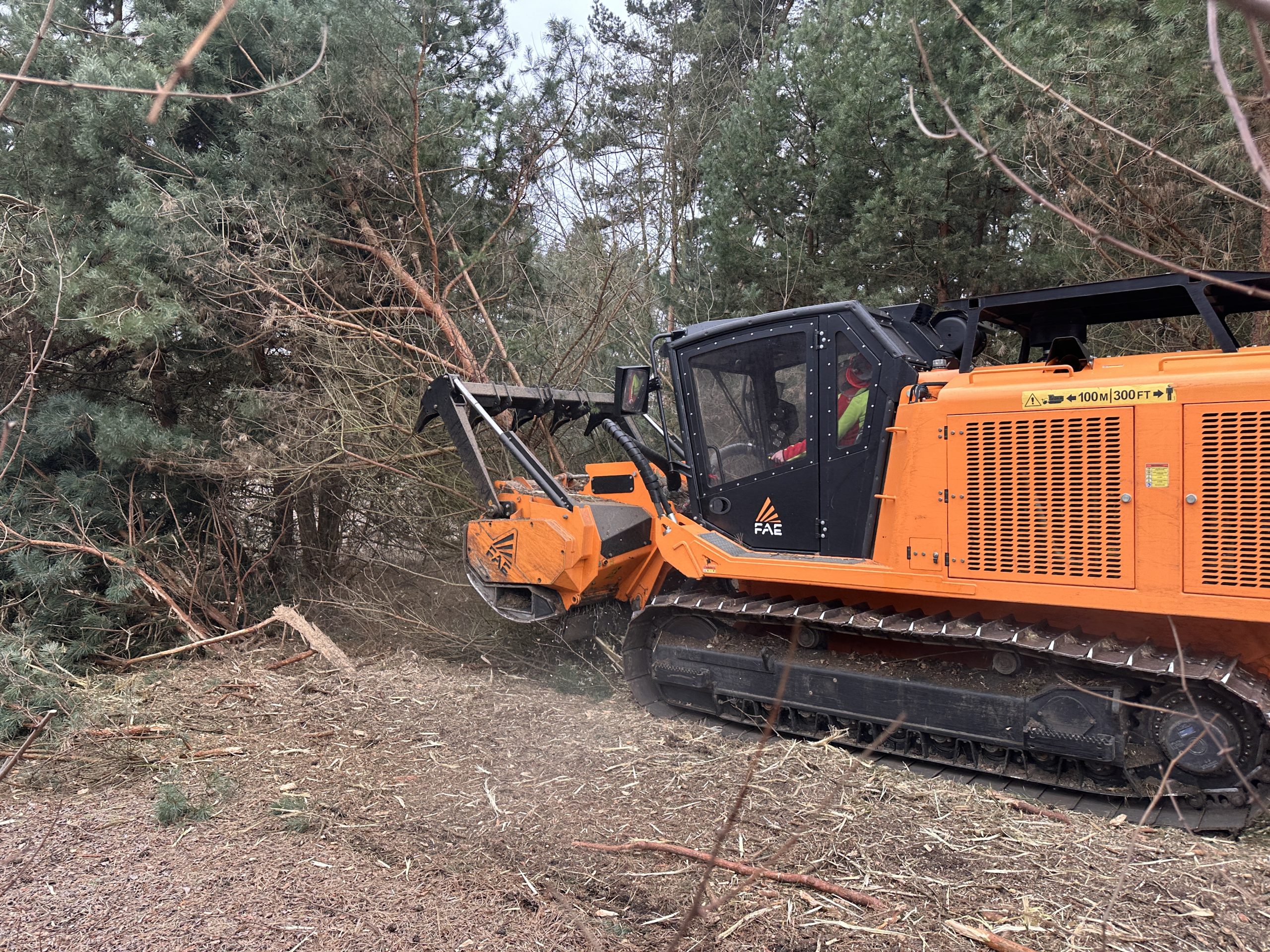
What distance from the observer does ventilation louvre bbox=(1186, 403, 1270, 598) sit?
396cm

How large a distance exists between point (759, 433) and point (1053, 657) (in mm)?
2050

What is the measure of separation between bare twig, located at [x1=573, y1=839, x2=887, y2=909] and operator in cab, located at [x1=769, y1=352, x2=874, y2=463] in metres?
2.39

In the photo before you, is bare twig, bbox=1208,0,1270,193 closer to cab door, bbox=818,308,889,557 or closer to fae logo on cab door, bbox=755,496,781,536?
cab door, bbox=818,308,889,557

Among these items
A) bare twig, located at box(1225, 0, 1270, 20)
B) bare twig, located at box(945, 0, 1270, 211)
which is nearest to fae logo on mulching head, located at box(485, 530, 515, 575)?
bare twig, located at box(945, 0, 1270, 211)

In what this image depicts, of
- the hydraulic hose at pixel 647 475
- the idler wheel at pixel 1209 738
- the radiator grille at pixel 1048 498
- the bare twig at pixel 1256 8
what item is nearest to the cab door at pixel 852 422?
the radiator grille at pixel 1048 498

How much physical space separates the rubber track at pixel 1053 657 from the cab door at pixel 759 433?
1.53 ft

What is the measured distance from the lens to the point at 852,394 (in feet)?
17.1

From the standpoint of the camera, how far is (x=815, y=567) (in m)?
5.18

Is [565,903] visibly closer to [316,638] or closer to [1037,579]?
[1037,579]

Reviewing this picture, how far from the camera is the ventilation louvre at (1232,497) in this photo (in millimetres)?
3961

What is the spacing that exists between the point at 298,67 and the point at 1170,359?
25.8 ft

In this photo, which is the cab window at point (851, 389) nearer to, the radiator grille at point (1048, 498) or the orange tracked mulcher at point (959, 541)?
the orange tracked mulcher at point (959, 541)

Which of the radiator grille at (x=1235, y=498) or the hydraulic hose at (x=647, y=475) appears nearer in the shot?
the radiator grille at (x=1235, y=498)

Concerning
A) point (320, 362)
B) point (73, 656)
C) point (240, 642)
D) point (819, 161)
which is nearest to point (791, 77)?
point (819, 161)
